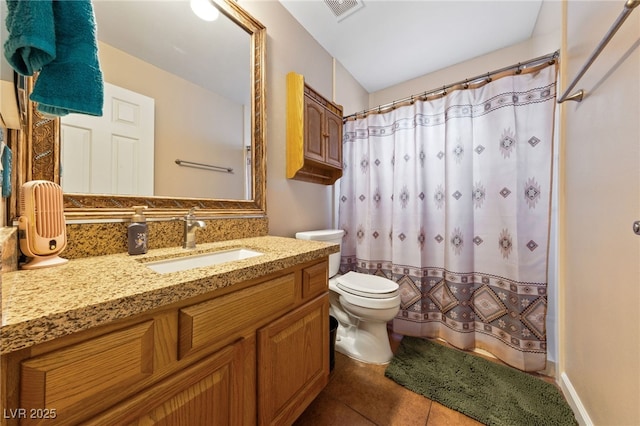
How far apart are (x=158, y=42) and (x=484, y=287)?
2.23 metres

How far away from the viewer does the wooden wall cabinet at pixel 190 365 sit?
379 millimetres

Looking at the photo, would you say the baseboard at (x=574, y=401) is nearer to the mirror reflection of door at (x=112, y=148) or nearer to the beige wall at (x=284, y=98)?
the beige wall at (x=284, y=98)

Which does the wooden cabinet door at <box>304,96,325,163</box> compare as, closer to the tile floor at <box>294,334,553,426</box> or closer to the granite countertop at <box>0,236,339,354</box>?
the granite countertop at <box>0,236,339,354</box>

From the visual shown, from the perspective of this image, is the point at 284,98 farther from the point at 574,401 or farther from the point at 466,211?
the point at 574,401

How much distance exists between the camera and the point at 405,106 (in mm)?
1754

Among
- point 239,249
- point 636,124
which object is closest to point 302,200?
point 239,249

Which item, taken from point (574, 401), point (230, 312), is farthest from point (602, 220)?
point (230, 312)

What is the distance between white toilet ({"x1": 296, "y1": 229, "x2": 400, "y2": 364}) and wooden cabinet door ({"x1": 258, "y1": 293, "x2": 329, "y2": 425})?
0.41 m

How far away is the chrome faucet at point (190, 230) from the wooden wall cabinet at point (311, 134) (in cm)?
71

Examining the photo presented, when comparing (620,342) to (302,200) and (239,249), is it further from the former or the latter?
(302,200)

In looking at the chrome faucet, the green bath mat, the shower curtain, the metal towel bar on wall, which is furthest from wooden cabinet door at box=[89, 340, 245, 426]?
the shower curtain

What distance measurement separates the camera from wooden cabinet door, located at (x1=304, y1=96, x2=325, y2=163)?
1.53 m

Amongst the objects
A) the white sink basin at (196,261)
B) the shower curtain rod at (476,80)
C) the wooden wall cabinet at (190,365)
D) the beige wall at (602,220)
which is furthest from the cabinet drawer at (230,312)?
the shower curtain rod at (476,80)

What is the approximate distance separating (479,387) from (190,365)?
4.78 feet
